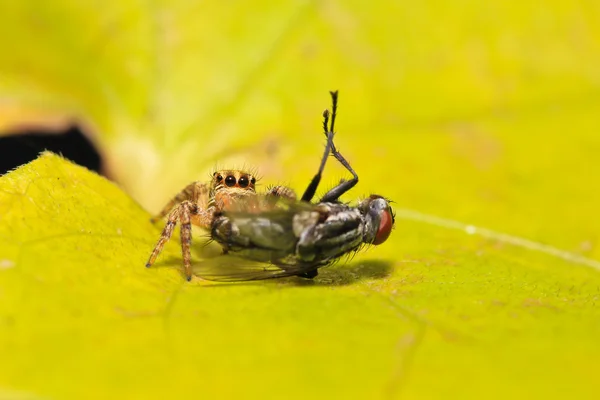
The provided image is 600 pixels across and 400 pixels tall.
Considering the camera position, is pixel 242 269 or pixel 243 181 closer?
pixel 242 269

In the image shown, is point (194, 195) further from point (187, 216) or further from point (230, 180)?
point (187, 216)

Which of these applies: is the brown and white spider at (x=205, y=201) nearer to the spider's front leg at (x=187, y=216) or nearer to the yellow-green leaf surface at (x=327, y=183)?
the spider's front leg at (x=187, y=216)

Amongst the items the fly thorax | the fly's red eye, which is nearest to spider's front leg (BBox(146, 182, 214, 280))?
the fly thorax

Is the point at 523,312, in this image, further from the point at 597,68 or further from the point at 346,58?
the point at 597,68

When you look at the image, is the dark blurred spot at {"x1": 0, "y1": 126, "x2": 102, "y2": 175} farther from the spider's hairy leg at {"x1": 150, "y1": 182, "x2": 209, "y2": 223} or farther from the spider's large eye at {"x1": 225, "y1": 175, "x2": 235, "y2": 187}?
the spider's large eye at {"x1": 225, "y1": 175, "x2": 235, "y2": 187}

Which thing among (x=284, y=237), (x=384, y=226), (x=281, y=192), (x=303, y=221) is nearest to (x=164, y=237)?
(x=284, y=237)

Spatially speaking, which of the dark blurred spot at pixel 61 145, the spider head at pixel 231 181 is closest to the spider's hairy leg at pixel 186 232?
the spider head at pixel 231 181

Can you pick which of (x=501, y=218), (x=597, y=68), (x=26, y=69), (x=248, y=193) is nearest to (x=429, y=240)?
(x=501, y=218)
